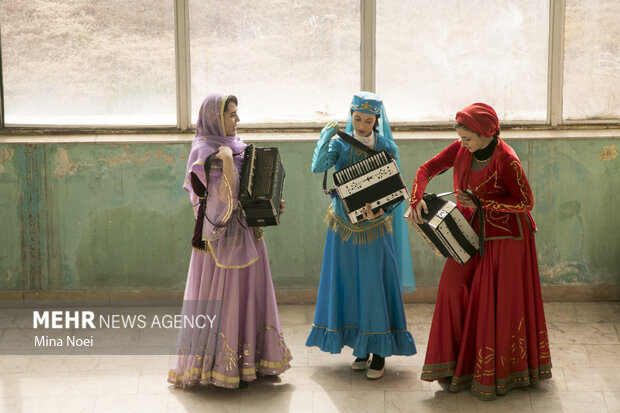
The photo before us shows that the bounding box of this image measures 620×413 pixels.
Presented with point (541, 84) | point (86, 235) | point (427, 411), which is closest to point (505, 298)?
point (427, 411)

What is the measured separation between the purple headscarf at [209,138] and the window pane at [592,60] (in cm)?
262

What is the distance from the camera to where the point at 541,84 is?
5969 mm

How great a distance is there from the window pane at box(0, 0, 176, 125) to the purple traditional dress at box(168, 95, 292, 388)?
5.05 feet

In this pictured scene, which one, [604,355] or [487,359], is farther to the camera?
[604,355]

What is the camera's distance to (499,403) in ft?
15.0

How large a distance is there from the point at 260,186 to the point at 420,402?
4.61ft

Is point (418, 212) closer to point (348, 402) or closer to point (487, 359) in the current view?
point (487, 359)

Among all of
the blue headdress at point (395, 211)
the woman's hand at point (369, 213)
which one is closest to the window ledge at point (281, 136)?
the blue headdress at point (395, 211)

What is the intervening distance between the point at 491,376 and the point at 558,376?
571 mm

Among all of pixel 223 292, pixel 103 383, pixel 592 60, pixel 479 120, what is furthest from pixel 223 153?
pixel 592 60

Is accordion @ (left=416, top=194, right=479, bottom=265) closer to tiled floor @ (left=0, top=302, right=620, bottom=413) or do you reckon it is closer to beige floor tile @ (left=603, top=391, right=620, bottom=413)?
tiled floor @ (left=0, top=302, right=620, bottom=413)

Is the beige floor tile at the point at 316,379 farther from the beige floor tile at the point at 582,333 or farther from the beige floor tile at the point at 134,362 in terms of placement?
the beige floor tile at the point at 582,333

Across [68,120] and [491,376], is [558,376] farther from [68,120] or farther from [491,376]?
[68,120]

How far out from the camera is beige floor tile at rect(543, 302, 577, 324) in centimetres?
575
